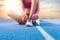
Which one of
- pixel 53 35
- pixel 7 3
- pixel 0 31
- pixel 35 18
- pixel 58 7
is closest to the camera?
pixel 53 35

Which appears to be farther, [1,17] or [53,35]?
[1,17]

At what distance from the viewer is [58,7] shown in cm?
319

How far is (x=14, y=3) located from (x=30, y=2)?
0.32 meters

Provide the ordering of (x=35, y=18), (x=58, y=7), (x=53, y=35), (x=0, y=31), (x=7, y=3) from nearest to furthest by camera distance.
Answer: (x=53, y=35), (x=0, y=31), (x=35, y=18), (x=7, y=3), (x=58, y=7)

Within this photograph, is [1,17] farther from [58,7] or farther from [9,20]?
[58,7]

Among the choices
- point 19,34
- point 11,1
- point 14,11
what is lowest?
point 19,34

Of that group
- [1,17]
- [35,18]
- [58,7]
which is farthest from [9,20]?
[58,7]

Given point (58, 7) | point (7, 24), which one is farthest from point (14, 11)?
point (58, 7)

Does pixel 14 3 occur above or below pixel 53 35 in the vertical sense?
above

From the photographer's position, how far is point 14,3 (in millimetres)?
2822

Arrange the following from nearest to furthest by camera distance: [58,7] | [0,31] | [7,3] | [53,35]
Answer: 1. [53,35]
2. [0,31]
3. [7,3]
4. [58,7]

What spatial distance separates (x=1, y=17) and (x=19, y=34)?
1006 millimetres

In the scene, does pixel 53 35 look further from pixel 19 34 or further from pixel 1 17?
pixel 1 17

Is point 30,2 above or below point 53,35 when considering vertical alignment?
above
